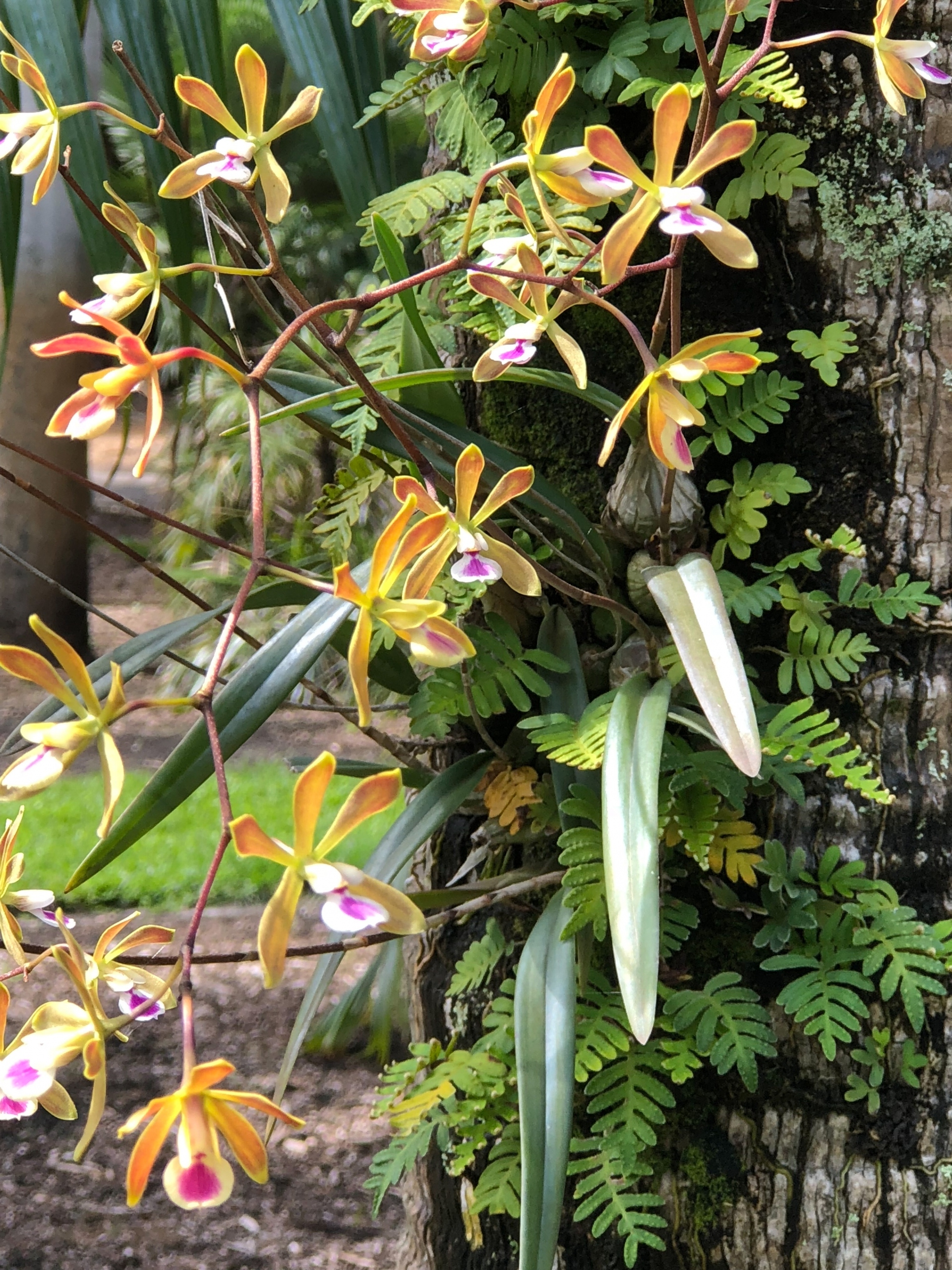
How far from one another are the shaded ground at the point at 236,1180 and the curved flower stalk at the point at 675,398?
1059 millimetres

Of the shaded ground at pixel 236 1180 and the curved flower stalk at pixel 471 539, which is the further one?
the shaded ground at pixel 236 1180

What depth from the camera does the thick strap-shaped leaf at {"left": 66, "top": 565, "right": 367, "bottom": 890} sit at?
568 millimetres

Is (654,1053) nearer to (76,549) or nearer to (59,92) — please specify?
(59,92)

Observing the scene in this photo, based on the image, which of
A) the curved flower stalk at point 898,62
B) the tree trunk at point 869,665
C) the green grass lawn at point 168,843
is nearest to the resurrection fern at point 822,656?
the tree trunk at point 869,665

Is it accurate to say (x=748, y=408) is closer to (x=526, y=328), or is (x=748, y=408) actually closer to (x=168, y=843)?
(x=526, y=328)

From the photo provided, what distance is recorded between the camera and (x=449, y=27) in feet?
1.73

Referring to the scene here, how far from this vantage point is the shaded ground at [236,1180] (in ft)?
4.35

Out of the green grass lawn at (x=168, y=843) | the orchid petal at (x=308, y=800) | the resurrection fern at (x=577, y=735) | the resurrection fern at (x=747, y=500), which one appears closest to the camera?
the orchid petal at (x=308, y=800)

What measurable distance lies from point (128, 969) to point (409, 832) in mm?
329

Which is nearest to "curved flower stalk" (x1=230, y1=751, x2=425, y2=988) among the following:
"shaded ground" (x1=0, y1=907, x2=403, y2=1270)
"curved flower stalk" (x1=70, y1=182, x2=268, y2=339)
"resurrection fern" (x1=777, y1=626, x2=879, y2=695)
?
"curved flower stalk" (x1=70, y1=182, x2=268, y2=339)

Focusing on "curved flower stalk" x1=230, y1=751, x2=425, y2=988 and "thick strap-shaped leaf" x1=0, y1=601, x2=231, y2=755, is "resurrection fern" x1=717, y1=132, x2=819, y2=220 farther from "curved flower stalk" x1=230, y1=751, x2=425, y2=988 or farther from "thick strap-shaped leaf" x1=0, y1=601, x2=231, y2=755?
"curved flower stalk" x1=230, y1=751, x2=425, y2=988

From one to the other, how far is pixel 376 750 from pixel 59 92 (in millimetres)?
2408

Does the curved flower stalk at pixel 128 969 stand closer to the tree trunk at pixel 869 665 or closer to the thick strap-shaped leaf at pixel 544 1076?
the thick strap-shaped leaf at pixel 544 1076

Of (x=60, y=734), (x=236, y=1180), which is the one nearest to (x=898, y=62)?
(x=60, y=734)
